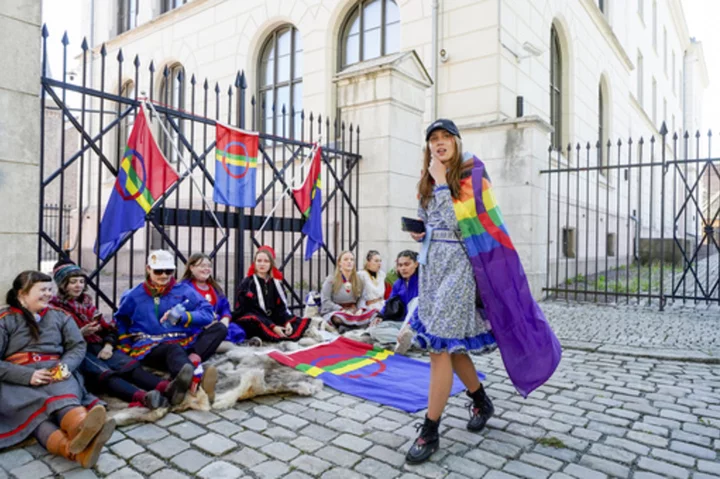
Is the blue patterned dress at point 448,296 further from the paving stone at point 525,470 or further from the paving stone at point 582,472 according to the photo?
the paving stone at point 582,472

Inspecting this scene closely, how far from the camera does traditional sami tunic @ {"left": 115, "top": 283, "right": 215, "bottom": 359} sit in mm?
4395

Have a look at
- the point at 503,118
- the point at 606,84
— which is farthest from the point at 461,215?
the point at 606,84

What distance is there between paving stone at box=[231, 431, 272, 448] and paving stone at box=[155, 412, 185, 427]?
1.63ft

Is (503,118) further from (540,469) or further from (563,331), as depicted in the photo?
(540,469)

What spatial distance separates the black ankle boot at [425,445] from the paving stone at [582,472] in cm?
71

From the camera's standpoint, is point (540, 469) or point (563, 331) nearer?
point (540, 469)

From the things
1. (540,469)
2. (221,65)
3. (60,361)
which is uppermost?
(221,65)

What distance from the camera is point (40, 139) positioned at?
4.31 metres

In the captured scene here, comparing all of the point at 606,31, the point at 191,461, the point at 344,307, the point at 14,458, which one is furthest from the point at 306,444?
the point at 606,31

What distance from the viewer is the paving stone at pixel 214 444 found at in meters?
3.02

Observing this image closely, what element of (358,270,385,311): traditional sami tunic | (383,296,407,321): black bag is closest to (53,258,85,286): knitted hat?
(383,296,407,321): black bag

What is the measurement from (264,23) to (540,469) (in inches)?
521

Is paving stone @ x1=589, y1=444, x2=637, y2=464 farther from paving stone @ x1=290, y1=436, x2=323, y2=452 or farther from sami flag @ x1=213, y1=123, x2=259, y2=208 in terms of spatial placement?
sami flag @ x1=213, y1=123, x2=259, y2=208

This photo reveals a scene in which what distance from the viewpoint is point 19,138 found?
414 cm
